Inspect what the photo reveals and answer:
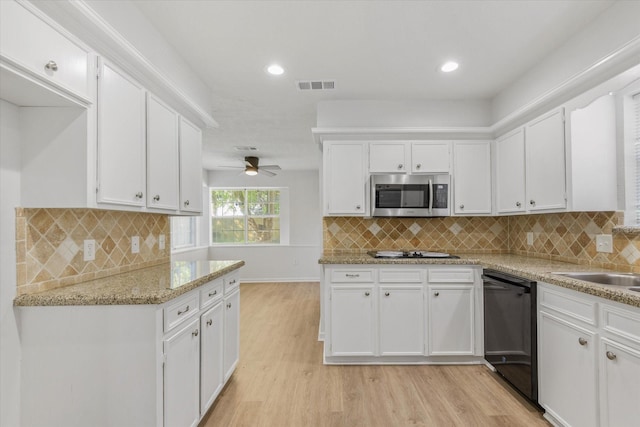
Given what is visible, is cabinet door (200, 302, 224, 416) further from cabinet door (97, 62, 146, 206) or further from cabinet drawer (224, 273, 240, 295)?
cabinet door (97, 62, 146, 206)

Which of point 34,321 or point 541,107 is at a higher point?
point 541,107

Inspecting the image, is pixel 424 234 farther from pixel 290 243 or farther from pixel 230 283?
pixel 290 243

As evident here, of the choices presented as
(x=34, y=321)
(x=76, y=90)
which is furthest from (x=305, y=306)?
(x=76, y=90)

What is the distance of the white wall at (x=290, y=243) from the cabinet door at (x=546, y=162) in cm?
475

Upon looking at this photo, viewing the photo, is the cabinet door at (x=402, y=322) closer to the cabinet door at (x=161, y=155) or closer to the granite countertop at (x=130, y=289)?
the granite countertop at (x=130, y=289)

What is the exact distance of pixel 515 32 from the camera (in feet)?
7.27

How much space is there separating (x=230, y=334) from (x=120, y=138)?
1631mm

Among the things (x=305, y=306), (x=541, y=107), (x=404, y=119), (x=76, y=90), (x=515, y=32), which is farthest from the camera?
(x=305, y=306)

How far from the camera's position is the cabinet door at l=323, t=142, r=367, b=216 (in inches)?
129

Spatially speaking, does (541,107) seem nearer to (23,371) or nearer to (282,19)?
(282,19)

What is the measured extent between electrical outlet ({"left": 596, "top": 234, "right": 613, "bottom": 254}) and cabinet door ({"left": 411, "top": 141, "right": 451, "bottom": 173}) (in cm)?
136

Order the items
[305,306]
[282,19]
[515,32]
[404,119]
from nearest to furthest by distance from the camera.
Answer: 1. [282,19]
2. [515,32]
3. [404,119]
4. [305,306]

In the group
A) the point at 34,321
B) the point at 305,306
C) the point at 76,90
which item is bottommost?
the point at 305,306

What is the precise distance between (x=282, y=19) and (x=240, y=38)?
0.38 metres
